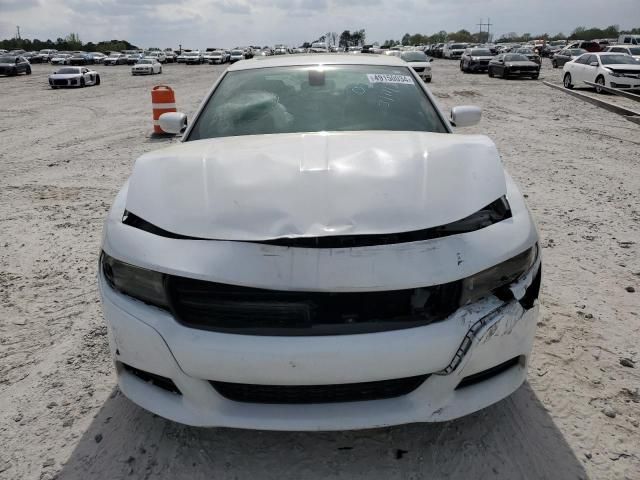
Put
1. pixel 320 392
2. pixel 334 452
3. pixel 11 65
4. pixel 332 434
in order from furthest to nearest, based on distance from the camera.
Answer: pixel 11 65 → pixel 332 434 → pixel 334 452 → pixel 320 392

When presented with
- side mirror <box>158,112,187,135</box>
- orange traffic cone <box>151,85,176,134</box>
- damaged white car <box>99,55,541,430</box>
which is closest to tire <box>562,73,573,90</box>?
orange traffic cone <box>151,85,176,134</box>

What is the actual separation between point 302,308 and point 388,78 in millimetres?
2192

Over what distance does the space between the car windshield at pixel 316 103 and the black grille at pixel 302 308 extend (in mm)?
1441

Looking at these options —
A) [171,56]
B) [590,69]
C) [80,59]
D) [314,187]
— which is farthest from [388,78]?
[171,56]

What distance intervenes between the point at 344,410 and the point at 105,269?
1123 mm

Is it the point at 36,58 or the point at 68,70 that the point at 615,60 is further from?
the point at 36,58

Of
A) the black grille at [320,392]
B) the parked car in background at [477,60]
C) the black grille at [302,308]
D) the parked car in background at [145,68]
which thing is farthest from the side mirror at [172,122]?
the parked car in background at [145,68]

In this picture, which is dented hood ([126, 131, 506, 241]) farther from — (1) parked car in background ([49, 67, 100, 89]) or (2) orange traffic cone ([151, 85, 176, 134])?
(1) parked car in background ([49, 67, 100, 89])

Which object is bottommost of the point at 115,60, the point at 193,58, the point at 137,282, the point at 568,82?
the point at 137,282

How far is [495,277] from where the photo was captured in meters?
1.95

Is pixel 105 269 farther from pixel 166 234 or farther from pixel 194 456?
pixel 194 456

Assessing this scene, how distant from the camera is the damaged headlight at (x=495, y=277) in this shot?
Answer: 1.89 meters

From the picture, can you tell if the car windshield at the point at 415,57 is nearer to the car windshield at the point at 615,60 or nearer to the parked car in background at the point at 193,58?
the car windshield at the point at 615,60

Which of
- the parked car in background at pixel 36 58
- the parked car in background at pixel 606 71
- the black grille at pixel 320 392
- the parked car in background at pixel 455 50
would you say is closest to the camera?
the black grille at pixel 320 392
